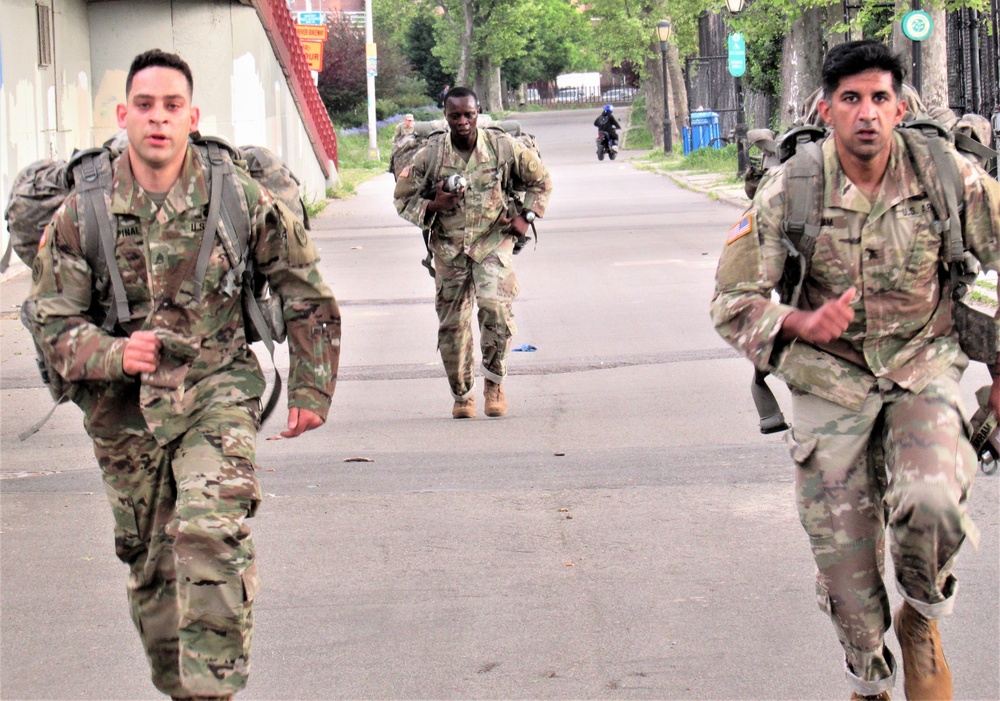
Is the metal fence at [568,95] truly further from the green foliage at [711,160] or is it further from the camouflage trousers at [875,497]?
the camouflage trousers at [875,497]

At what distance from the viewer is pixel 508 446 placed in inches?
330

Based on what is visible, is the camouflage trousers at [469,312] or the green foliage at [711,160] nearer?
the camouflage trousers at [469,312]

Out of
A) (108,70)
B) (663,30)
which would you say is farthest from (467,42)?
(108,70)

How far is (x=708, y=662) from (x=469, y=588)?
1212 millimetres

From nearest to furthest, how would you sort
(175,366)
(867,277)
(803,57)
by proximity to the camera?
(867,277), (175,366), (803,57)

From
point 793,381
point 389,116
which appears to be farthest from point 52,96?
point 389,116

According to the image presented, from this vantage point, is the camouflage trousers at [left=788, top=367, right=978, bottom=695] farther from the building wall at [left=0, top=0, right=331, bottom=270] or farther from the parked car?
the parked car

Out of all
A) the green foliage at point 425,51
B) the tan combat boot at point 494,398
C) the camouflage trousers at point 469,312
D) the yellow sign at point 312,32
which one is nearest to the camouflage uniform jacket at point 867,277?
the camouflage trousers at point 469,312

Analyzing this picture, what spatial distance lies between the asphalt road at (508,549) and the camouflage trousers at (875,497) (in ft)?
1.68

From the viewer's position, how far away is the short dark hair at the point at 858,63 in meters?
4.23

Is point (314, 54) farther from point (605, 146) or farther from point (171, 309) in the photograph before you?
point (171, 309)

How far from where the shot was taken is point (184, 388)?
429 cm

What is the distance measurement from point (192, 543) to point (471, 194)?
521cm

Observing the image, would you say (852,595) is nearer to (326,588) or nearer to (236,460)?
(236,460)
